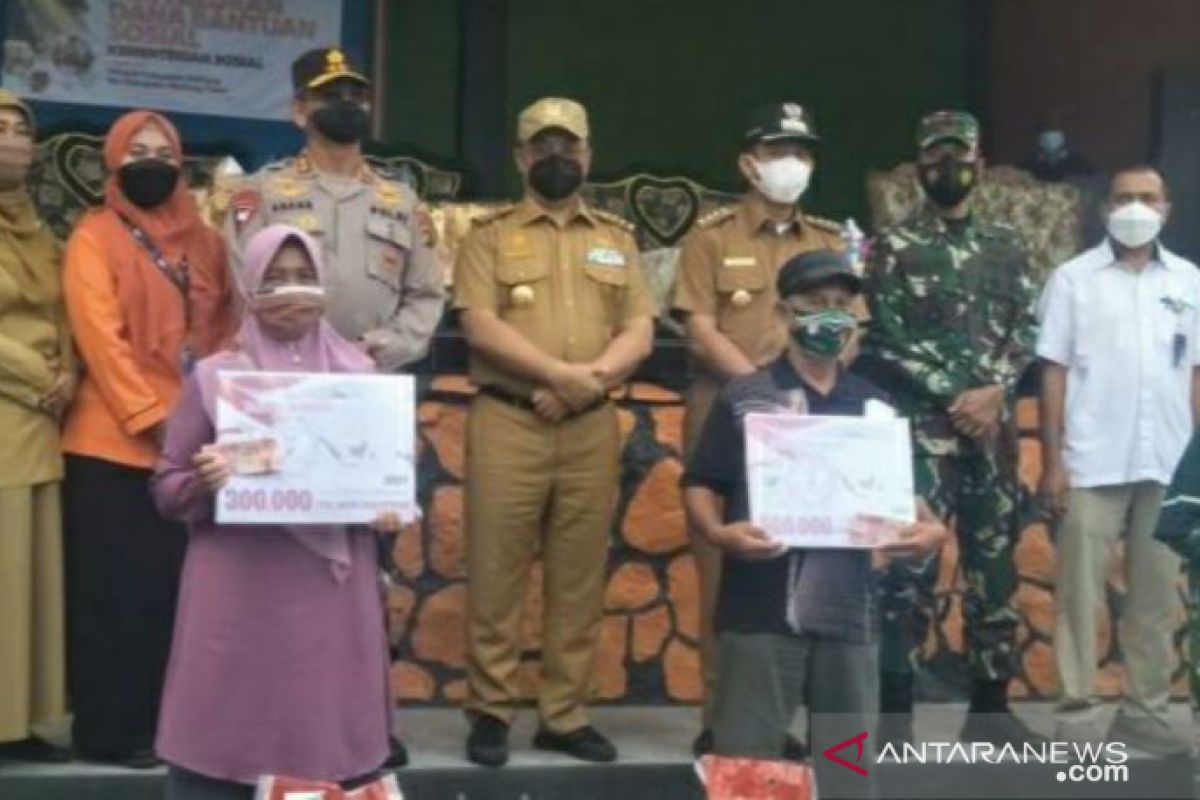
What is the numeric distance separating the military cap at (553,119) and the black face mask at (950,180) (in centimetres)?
117

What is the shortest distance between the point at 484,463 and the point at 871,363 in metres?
1.33

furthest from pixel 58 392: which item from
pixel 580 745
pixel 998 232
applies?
pixel 998 232

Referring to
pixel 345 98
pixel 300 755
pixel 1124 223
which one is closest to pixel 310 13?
pixel 345 98

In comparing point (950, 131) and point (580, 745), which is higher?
point (950, 131)

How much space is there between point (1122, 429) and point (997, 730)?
1147 mm

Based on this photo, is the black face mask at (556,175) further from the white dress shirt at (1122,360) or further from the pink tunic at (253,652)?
the pink tunic at (253,652)

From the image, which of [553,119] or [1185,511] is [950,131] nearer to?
[553,119]

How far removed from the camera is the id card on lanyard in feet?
21.6

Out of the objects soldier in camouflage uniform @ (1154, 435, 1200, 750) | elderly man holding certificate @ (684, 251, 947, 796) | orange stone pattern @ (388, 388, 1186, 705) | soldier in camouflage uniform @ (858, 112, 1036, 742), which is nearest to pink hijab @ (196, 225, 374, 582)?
elderly man holding certificate @ (684, 251, 947, 796)

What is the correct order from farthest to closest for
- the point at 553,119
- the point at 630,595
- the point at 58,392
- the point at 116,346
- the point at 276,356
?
the point at 630,595
the point at 553,119
the point at 58,392
the point at 116,346
the point at 276,356

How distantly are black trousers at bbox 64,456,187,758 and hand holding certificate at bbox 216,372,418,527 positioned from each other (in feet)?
4.91

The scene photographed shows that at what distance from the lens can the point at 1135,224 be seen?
7.30 meters

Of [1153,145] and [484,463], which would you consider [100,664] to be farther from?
[1153,145]

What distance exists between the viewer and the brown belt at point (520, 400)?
6.87 meters
